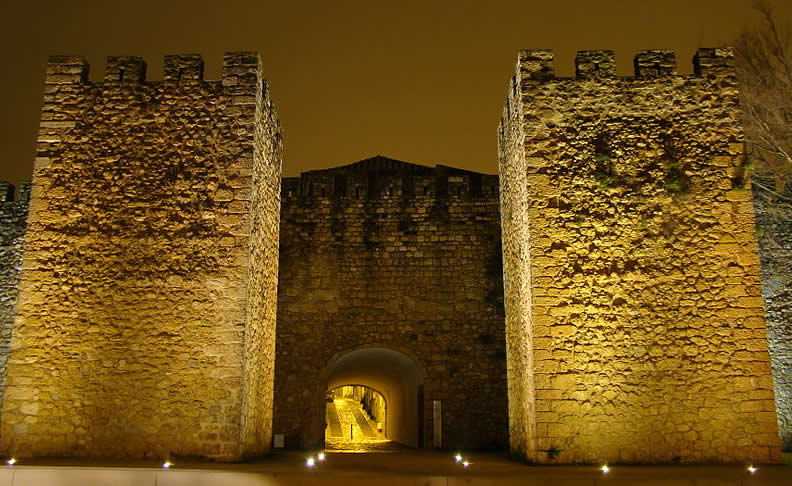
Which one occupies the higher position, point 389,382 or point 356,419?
point 389,382

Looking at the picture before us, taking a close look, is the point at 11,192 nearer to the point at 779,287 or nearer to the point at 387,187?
the point at 387,187

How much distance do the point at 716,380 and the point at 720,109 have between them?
3.31 metres

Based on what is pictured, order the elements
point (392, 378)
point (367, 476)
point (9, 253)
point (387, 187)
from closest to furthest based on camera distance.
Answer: point (367, 476) → point (9, 253) → point (387, 187) → point (392, 378)

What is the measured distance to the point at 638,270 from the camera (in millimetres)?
8320

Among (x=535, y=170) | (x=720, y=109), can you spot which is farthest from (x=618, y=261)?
(x=720, y=109)

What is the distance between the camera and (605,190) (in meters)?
8.56

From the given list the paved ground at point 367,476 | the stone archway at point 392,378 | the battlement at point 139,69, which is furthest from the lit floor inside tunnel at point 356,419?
the battlement at point 139,69

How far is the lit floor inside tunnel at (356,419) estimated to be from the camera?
69.0ft

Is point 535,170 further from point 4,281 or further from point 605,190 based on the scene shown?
point 4,281

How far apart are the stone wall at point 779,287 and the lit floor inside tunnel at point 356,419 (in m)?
9.16

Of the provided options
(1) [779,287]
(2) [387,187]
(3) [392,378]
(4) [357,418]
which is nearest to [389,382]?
(3) [392,378]

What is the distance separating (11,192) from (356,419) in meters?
17.1

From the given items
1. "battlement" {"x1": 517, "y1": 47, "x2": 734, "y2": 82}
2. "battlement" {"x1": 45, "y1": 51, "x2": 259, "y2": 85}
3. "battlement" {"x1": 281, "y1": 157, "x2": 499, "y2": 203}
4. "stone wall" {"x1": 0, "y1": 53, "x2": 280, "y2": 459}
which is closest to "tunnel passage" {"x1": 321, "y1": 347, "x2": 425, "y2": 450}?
"battlement" {"x1": 281, "y1": 157, "x2": 499, "y2": 203}

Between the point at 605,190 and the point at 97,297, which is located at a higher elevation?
the point at 605,190
